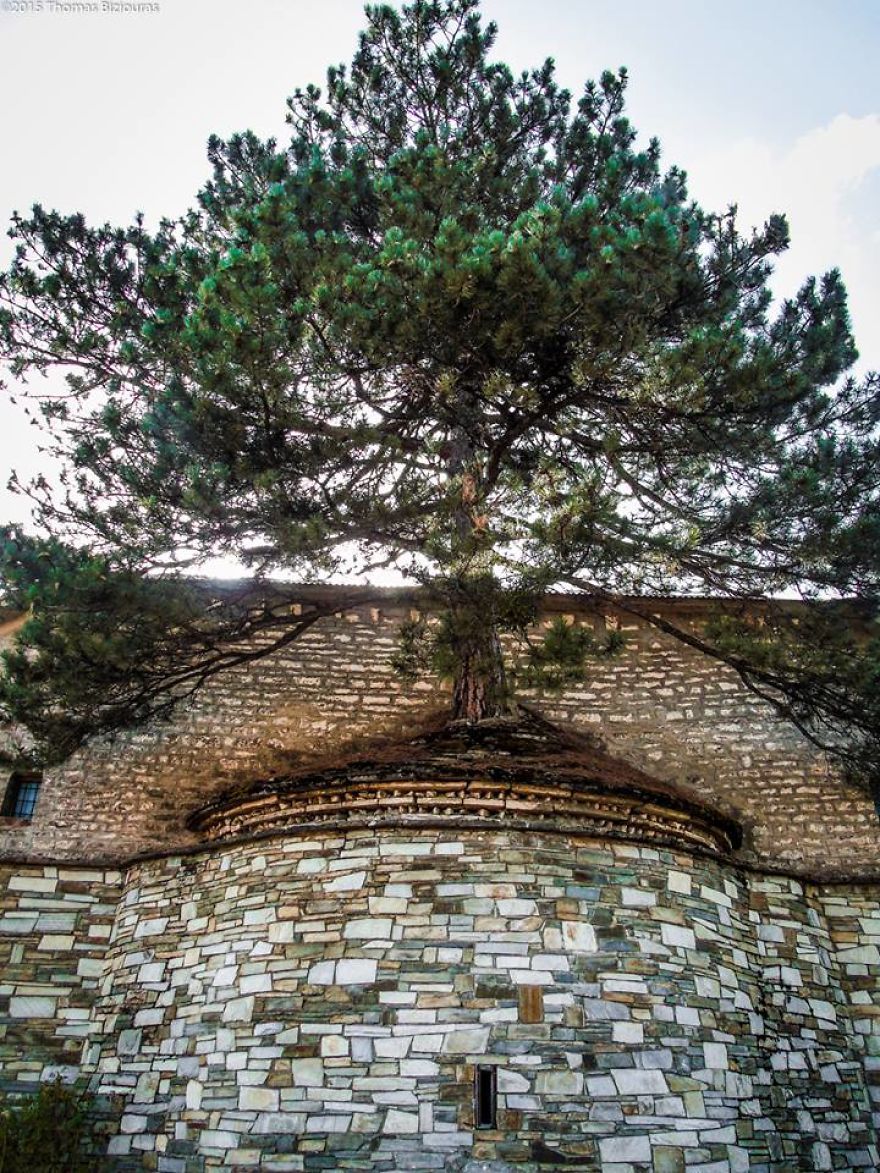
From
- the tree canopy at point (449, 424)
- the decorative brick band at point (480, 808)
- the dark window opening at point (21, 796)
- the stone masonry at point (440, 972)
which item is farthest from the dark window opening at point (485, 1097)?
the dark window opening at point (21, 796)

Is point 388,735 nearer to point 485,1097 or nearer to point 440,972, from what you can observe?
point 440,972

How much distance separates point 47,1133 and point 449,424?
7.29 metres

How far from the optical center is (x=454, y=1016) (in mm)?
6387

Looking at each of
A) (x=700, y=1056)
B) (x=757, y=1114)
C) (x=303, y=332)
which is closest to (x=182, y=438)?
(x=303, y=332)

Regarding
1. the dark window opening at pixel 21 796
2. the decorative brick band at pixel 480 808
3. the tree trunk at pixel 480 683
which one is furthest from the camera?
the dark window opening at pixel 21 796

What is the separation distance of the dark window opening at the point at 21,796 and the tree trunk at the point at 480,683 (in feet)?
16.6

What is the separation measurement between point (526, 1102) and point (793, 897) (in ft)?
13.4

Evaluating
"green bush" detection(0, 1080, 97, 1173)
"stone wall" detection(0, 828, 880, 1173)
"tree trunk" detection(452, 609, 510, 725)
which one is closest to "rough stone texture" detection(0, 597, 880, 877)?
"stone wall" detection(0, 828, 880, 1173)

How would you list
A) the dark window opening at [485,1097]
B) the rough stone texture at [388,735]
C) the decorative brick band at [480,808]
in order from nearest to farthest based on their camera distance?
the dark window opening at [485,1097]
the decorative brick band at [480,808]
the rough stone texture at [388,735]

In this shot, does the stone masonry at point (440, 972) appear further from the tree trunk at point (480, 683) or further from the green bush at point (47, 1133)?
the tree trunk at point (480, 683)

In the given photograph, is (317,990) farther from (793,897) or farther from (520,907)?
(793,897)

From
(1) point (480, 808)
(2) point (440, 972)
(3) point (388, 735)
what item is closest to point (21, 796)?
(3) point (388, 735)

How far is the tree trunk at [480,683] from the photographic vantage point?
8582mm

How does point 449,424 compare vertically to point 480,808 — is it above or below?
above
